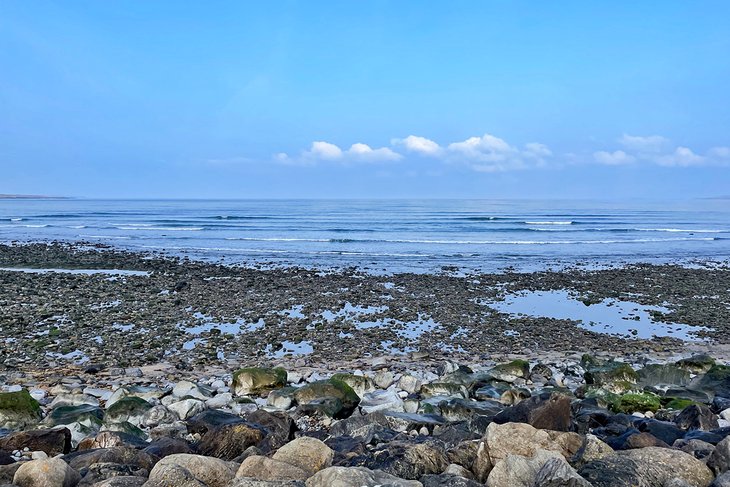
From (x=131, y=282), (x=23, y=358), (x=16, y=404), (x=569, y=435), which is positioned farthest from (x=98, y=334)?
(x=569, y=435)

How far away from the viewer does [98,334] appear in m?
13.3

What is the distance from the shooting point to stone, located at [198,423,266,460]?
6.00m

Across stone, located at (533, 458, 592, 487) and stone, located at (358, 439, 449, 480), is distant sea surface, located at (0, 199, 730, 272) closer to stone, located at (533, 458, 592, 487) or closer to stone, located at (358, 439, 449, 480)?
stone, located at (358, 439, 449, 480)

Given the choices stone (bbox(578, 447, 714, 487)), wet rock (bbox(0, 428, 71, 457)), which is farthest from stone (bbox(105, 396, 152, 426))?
stone (bbox(578, 447, 714, 487))

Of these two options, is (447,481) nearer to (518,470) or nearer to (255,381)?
(518,470)

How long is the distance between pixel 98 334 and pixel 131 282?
764 centimetres

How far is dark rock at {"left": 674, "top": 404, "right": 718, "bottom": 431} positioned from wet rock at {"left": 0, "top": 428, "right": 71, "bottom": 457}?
21.4 ft

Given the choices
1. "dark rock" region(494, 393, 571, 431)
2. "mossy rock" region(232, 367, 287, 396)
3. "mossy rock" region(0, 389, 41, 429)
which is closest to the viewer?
"dark rock" region(494, 393, 571, 431)

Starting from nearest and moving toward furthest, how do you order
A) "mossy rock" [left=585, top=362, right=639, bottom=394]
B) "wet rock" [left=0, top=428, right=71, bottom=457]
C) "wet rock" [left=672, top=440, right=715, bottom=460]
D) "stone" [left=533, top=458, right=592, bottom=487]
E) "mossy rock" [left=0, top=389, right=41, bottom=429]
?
"stone" [left=533, top=458, right=592, bottom=487] → "wet rock" [left=672, top=440, right=715, bottom=460] → "wet rock" [left=0, top=428, right=71, bottom=457] → "mossy rock" [left=0, top=389, right=41, bottom=429] → "mossy rock" [left=585, top=362, right=639, bottom=394]

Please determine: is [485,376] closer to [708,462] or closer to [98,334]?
[708,462]

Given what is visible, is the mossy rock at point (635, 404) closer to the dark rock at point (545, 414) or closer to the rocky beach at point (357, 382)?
the rocky beach at point (357, 382)

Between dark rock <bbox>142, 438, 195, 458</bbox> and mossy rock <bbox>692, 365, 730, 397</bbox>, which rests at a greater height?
dark rock <bbox>142, 438, 195, 458</bbox>

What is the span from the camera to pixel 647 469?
192 inches

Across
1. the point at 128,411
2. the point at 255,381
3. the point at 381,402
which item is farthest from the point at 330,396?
the point at 128,411
